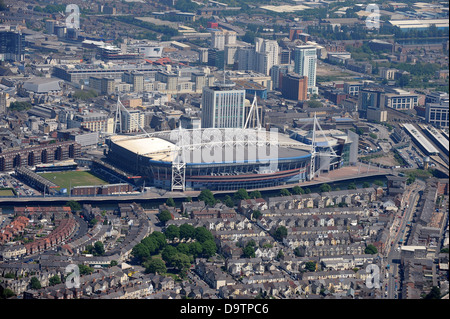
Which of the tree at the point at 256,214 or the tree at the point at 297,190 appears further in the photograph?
the tree at the point at 297,190

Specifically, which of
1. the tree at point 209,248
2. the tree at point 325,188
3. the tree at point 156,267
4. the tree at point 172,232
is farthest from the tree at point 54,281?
the tree at point 325,188

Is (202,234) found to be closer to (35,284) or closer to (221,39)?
(35,284)

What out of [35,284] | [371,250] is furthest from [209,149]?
[35,284]

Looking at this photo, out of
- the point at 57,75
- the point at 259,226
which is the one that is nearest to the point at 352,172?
the point at 259,226

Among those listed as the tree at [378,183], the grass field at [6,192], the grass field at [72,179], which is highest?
the tree at [378,183]

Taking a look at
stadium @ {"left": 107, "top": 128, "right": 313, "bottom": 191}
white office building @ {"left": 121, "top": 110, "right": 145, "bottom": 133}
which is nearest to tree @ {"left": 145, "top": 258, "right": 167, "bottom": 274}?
stadium @ {"left": 107, "top": 128, "right": 313, "bottom": 191}

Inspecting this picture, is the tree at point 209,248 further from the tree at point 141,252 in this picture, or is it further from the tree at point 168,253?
the tree at point 141,252
